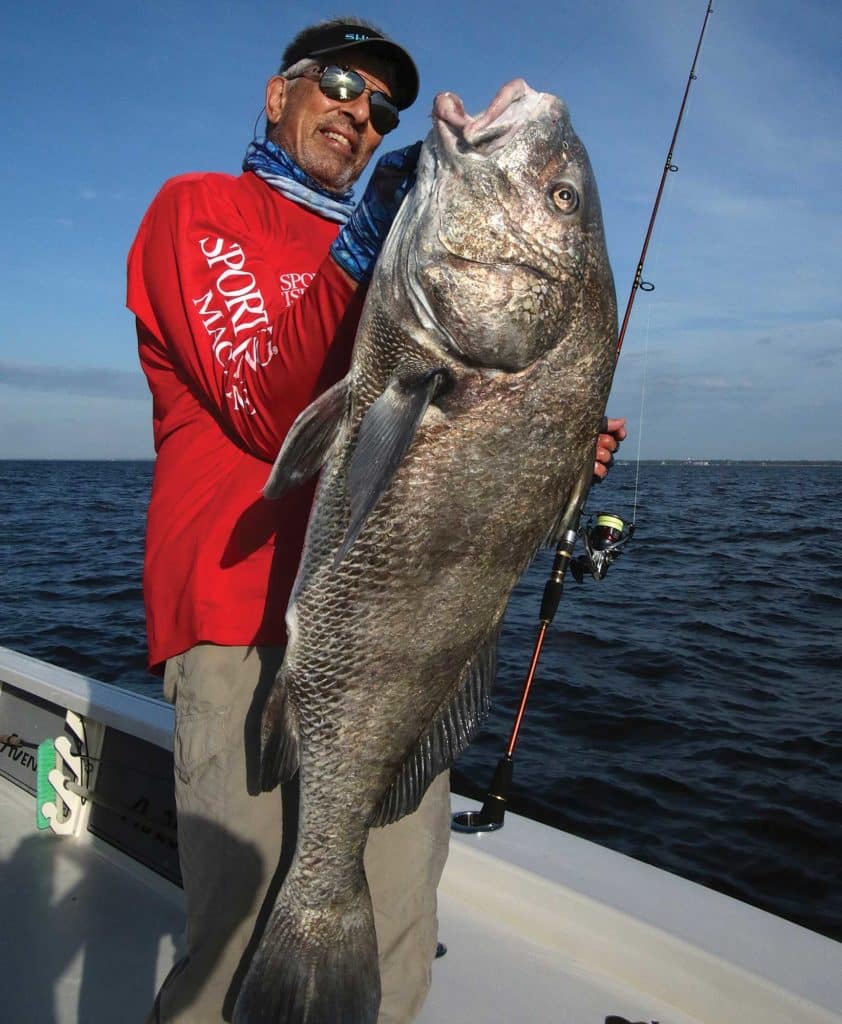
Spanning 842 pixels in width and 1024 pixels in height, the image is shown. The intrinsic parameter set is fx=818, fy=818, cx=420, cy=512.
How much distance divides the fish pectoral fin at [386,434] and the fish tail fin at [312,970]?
987mm

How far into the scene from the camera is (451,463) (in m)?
1.81

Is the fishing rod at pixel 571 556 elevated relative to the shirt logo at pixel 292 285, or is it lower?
lower

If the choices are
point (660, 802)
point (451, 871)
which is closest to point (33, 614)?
point (660, 802)

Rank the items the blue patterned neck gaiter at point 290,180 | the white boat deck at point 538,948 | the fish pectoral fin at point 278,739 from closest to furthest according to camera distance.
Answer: the fish pectoral fin at point 278,739 < the blue patterned neck gaiter at point 290,180 < the white boat deck at point 538,948

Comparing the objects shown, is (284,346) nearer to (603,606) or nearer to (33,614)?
(603,606)

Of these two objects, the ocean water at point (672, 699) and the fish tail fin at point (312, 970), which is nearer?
the fish tail fin at point (312, 970)

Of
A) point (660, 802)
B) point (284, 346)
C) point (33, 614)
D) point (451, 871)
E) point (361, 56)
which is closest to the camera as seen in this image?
point (284, 346)

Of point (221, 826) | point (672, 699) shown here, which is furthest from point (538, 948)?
point (672, 699)

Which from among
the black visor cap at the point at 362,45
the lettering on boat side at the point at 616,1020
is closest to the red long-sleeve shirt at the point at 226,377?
the black visor cap at the point at 362,45

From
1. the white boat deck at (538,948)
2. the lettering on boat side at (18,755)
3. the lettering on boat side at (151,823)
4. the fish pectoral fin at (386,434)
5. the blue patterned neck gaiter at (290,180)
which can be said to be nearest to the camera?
the fish pectoral fin at (386,434)

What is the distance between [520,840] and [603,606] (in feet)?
35.6

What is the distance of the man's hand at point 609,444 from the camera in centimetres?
246

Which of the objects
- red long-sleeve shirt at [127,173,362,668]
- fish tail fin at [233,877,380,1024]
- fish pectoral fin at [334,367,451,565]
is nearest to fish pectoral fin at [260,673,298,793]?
red long-sleeve shirt at [127,173,362,668]

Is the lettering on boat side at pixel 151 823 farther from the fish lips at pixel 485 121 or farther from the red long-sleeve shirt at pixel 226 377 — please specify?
the fish lips at pixel 485 121
